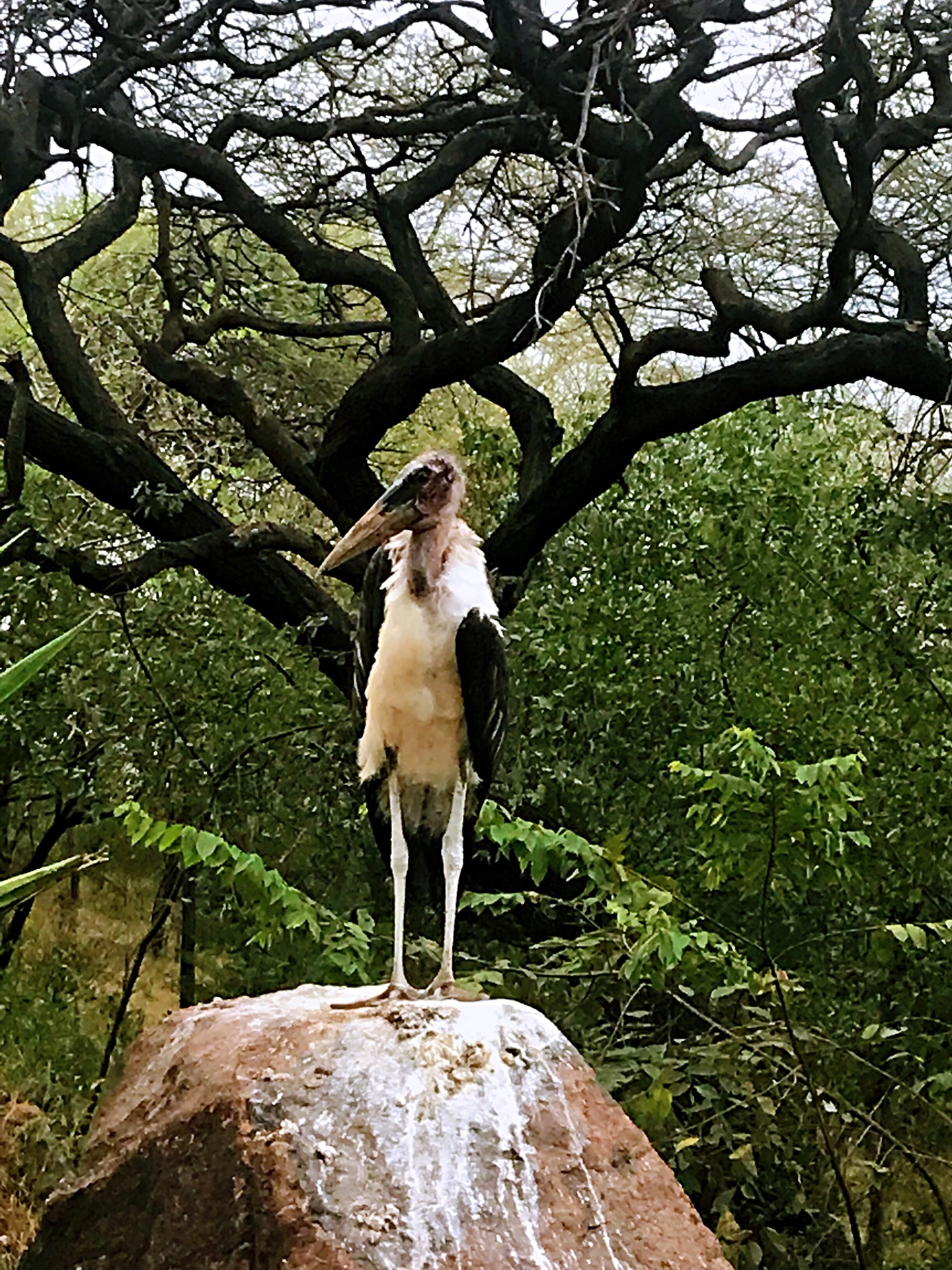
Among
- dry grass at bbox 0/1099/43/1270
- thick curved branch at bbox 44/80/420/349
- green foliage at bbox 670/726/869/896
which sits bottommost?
dry grass at bbox 0/1099/43/1270

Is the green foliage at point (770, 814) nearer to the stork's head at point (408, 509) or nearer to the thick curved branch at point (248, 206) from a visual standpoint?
the stork's head at point (408, 509)

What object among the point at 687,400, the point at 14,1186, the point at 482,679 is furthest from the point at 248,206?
the point at 14,1186

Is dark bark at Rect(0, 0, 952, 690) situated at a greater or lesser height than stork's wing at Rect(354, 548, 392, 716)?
greater

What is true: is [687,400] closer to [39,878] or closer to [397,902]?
[397,902]

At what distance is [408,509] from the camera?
2643mm

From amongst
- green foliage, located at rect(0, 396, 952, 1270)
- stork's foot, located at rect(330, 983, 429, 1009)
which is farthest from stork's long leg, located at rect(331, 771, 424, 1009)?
green foliage, located at rect(0, 396, 952, 1270)

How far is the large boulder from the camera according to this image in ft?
6.71

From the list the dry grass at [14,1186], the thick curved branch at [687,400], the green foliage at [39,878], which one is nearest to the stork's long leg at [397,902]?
the green foliage at [39,878]

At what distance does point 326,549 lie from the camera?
4320 mm

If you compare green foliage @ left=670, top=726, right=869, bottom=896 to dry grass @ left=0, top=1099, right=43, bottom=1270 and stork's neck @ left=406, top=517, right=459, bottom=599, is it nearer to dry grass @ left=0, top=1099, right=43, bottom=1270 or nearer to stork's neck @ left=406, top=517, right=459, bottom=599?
stork's neck @ left=406, top=517, right=459, bottom=599

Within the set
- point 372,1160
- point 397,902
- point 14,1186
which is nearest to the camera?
point 372,1160

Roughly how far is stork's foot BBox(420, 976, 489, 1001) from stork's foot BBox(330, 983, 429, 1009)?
0.02 metres

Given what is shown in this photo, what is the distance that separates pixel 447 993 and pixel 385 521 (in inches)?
35.9

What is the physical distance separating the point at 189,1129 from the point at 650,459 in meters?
3.15
